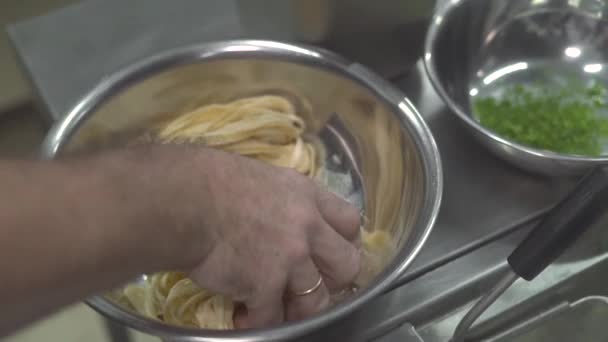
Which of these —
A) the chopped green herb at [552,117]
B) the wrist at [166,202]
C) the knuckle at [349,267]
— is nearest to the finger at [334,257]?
the knuckle at [349,267]

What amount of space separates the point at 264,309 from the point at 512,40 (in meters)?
0.51

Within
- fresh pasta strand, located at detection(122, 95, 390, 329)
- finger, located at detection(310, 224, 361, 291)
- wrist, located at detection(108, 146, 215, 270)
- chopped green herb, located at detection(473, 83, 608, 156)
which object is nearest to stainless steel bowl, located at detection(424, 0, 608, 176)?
chopped green herb, located at detection(473, 83, 608, 156)

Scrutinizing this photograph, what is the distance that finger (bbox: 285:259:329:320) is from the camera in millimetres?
520

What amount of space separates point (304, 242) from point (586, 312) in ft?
0.95

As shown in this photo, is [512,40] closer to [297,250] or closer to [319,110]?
[319,110]

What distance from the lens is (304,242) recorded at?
0.51 m

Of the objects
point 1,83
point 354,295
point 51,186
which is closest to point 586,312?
point 354,295

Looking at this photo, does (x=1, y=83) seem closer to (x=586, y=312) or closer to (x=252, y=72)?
(x=252, y=72)

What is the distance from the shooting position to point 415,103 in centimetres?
76

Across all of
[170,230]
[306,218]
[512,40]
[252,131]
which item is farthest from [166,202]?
[512,40]

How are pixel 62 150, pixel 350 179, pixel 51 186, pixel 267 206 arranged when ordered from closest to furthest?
1. pixel 51 186
2. pixel 267 206
3. pixel 62 150
4. pixel 350 179

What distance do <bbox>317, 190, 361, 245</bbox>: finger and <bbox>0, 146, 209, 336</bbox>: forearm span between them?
0.46 ft

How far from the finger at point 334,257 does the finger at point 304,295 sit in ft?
0.04

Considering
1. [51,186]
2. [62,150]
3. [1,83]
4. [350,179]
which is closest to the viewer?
[51,186]
